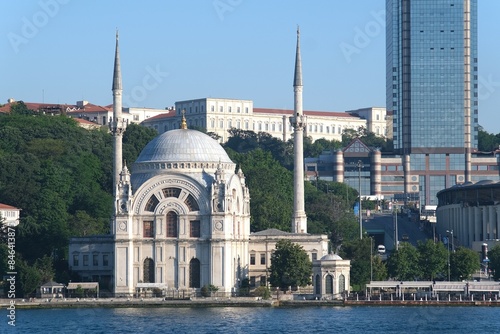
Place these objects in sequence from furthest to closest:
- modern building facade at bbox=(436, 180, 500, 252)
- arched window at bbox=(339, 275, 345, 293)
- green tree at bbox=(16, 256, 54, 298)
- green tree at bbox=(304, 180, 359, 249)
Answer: modern building facade at bbox=(436, 180, 500, 252), green tree at bbox=(304, 180, 359, 249), arched window at bbox=(339, 275, 345, 293), green tree at bbox=(16, 256, 54, 298)

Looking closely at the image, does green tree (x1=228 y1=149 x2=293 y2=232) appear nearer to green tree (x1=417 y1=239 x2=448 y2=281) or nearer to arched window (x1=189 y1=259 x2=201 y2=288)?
green tree (x1=417 y1=239 x2=448 y2=281)

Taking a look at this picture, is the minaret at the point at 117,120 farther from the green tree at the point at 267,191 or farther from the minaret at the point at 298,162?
the green tree at the point at 267,191

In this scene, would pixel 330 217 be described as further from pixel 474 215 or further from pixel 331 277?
pixel 331 277

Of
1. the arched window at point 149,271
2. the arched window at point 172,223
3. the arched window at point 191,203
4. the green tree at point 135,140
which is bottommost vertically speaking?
the arched window at point 149,271

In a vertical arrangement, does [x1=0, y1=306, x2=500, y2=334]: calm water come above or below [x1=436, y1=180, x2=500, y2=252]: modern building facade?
below

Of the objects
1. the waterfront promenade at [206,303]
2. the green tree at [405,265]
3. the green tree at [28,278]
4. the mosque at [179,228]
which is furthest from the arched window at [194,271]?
the green tree at [405,265]

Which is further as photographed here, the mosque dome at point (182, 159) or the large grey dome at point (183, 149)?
the large grey dome at point (183, 149)

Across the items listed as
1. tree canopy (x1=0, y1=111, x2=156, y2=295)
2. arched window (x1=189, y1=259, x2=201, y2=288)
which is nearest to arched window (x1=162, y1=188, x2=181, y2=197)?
arched window (x1=189, y1=259, x2=201, y2=288)
